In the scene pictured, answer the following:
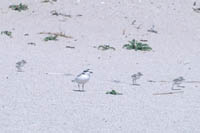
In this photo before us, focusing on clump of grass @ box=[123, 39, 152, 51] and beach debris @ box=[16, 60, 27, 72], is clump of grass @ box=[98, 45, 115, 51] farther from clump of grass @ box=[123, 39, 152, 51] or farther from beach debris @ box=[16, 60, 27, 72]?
beach debris @ box=[16, 60, 27, 72]

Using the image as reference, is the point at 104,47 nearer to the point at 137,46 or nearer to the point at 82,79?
the point at 137,46

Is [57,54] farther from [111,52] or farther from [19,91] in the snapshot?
[19,91]

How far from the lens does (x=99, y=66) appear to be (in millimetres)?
17125

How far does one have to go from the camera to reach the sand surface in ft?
34.4

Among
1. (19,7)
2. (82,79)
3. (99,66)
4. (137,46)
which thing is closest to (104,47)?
(137,46)

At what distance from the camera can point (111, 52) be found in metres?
19.3

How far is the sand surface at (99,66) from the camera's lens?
10492 millimetres

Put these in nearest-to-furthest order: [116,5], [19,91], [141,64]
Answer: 1. [19,91]
2. [141,64]
3. [116,5]

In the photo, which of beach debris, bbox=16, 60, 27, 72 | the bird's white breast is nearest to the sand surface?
beach debris, bbox=16, 60, 27, 72

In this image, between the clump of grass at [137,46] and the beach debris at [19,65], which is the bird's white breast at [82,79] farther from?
the clump of grass at [137,46]

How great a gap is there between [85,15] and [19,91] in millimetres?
10494

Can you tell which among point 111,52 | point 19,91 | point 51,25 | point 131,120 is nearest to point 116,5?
point 51,25

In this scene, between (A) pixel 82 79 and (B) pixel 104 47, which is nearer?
(A) pixel 82 79

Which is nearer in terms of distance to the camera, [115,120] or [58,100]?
[115,120]
